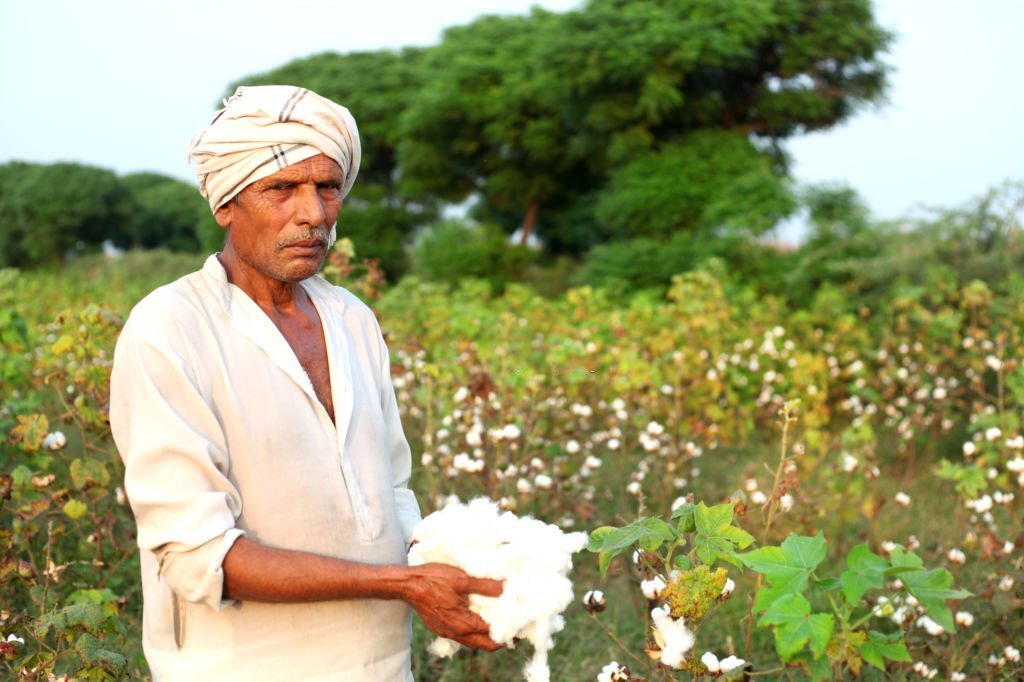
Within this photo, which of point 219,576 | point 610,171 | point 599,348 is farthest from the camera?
point 610,171

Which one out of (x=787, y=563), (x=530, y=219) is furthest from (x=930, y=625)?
(x=530, y=219)

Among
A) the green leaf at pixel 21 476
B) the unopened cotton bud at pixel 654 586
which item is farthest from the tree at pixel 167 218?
the unopened cotton bud at pixel 654 586

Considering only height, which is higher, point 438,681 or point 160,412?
point 160,412

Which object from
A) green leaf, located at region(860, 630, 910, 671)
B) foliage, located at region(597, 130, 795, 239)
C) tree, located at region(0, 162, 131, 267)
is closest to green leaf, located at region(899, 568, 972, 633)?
green leaf, located at region(860, 630, 910, 671)

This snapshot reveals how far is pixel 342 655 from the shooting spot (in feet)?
5.87

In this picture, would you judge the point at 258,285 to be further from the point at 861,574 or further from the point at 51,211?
the point at 51,211

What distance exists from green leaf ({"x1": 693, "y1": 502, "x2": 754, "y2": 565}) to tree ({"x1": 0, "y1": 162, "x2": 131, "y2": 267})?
52845mm

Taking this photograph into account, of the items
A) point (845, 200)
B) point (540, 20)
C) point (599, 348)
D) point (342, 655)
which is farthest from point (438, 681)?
point (540, 20)

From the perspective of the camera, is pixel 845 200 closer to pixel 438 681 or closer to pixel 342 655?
pixel 438 681

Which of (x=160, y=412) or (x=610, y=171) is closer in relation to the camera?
(x=160, y=412)

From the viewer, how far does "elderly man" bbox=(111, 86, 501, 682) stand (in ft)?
5.19

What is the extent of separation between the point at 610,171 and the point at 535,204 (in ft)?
25.7

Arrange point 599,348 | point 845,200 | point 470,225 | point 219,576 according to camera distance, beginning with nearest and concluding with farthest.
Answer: point 219,576
point 599,348
point 845,200
point 470,225

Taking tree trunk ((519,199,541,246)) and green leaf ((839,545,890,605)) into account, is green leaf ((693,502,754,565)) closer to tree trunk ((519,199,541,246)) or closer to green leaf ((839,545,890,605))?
green leaf ((839,545,890,605))
